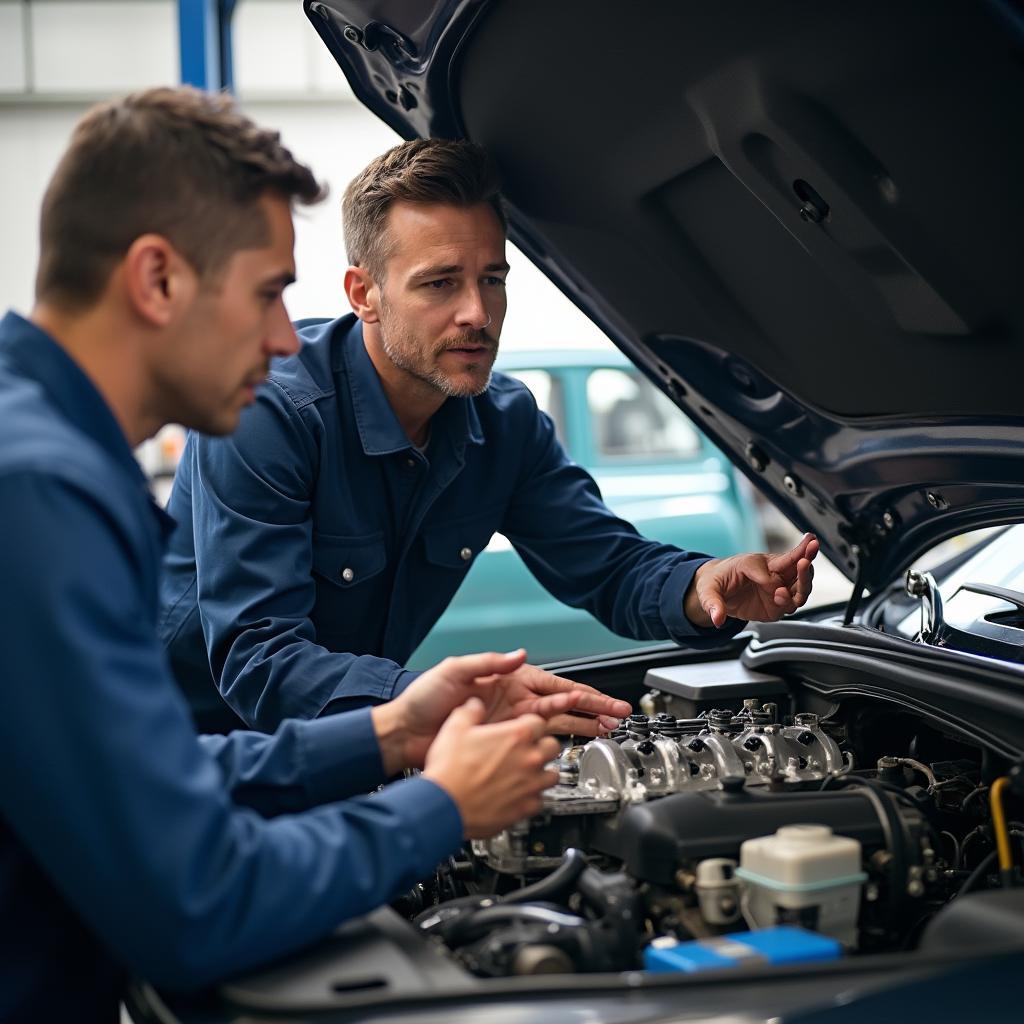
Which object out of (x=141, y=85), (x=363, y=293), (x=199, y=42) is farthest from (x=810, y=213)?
(x=141, y=85)

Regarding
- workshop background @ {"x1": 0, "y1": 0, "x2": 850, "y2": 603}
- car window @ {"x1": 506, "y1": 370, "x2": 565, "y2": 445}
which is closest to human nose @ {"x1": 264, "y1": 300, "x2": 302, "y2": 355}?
car window @ {"x1": 506, "y1": 370, "x2": 565, "y2": 445}

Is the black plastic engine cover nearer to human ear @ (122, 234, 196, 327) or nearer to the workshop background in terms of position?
human ear @ (122, 234, 196, 327)

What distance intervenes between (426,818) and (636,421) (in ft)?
19.8

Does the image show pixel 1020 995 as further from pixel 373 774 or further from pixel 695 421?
pixel 695 421

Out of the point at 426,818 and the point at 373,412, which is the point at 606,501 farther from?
the point at 426,818

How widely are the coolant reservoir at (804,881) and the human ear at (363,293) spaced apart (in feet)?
4.08

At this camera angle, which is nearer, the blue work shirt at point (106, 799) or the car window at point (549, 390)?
the blue work shirt at point (106, 799)

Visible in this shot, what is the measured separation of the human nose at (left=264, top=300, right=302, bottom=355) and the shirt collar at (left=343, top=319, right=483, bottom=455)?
0.85 metres

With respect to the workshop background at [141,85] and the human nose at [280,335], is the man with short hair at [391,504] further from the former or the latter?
the workshop background at [141,85]

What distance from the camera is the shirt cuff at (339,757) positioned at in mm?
1543

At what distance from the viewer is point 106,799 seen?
110 cm

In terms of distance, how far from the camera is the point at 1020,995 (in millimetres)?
1220

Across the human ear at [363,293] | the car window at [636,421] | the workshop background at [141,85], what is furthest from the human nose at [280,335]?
the workshop background at [141,85]

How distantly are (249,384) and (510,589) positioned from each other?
160 inches
